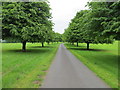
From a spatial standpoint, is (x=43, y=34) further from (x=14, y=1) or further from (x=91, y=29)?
(x=91, y=29)

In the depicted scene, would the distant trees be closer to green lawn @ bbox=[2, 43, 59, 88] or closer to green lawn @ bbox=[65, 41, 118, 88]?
green lawn @ bbox=[2, 43, 59, 88]

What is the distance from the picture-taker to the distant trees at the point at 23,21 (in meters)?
12.8

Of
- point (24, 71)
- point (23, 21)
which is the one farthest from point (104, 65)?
point (23, 21)

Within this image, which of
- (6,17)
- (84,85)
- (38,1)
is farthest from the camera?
(38,1)

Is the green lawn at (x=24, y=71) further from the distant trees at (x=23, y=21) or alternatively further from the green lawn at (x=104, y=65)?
the distant trees at (x=23, y=21)

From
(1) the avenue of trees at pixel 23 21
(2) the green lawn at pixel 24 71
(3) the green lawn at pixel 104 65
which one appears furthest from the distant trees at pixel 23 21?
(3) the green lawn at pixel 104 65

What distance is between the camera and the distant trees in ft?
41.8

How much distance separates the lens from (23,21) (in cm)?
1364

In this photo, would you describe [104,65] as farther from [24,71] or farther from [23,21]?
[23,21]

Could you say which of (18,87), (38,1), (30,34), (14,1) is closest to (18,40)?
(30,34)

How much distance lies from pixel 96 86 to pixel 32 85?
248cm

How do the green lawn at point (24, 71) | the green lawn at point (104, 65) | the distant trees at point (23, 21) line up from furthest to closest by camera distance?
the distant trees at point (23, 21) → the green lawn at point (104, 65) → the green lawn at point (24, 71)

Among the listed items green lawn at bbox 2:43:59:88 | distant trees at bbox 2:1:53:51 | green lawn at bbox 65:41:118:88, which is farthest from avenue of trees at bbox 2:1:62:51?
green lawn at bbox 65:41:118:88

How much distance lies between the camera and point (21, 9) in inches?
539
